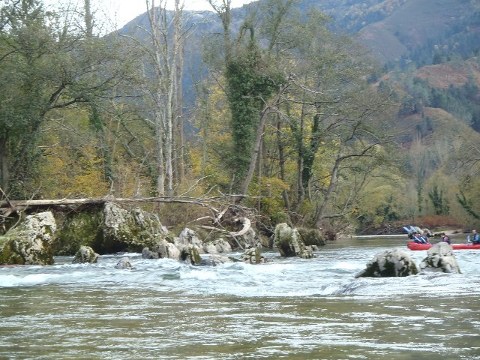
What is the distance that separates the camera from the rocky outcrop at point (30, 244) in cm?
1658

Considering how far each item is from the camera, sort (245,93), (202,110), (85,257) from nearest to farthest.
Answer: (85,257) < (245,93) < (202,110)

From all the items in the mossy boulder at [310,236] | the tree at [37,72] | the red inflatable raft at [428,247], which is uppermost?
the tree at [37,72]

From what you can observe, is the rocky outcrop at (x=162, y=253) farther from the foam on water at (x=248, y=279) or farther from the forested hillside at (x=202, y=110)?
the forested hillside at (x=202, y=110)

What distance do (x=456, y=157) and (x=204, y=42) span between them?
1880cm

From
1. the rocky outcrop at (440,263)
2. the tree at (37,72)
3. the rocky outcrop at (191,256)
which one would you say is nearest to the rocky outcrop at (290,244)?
the rocky outcrop at (191,256)

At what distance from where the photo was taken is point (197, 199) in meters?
22.6

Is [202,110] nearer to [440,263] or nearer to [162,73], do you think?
[162,73]

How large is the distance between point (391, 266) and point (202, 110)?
28.5m

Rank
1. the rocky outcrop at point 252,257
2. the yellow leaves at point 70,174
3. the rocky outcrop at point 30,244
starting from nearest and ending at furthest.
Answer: the rocky outcrop at point 30,244, the rocky outcrop at point 252,257, the yellow leaves at point 70,174

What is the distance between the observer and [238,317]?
25.4 ft

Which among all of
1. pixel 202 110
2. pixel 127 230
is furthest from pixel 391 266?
pixel 202 110

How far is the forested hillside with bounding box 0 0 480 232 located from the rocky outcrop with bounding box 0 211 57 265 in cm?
802

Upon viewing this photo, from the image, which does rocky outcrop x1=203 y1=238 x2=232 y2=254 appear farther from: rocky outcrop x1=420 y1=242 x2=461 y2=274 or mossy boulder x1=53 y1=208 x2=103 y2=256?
rocky outcrop x1=420 y1=242 x2=461 y2=274

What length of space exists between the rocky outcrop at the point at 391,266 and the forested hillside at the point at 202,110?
14.1 meters
